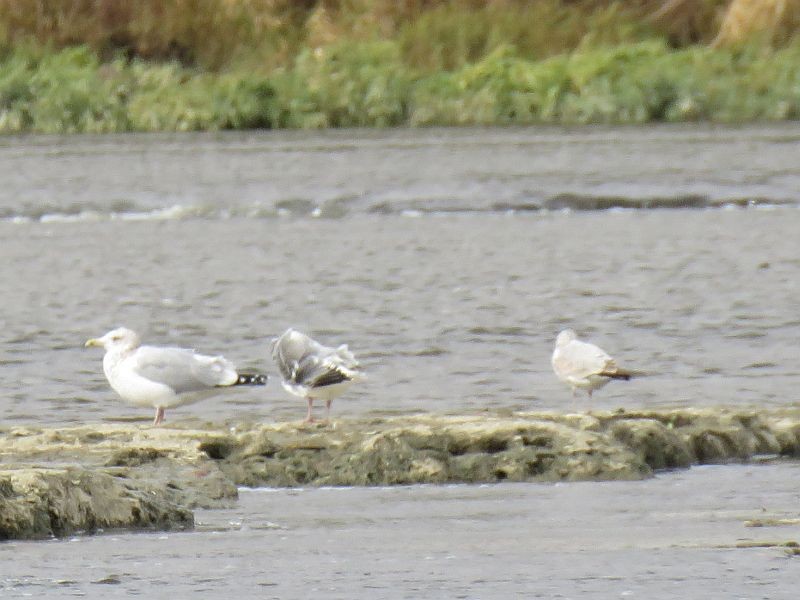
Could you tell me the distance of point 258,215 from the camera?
26750 mm

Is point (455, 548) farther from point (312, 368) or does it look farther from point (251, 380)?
point (251, 380)

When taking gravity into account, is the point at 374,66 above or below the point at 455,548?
above

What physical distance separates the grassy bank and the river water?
7.84ft

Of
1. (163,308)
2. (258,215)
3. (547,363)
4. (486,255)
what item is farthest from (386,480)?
(258,215)

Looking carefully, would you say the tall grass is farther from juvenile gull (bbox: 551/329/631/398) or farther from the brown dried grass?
juvenile gull (bbox: 551/329/631/398)

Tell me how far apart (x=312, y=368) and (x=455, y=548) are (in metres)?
3.51

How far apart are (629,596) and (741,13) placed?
124ft

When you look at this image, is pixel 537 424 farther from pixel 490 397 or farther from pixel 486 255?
pixel 486 255

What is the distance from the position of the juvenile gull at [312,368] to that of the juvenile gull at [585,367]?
1.17 metres

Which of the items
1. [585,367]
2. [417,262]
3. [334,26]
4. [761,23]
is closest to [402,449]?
[585,367]

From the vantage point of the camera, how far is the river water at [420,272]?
499 inches

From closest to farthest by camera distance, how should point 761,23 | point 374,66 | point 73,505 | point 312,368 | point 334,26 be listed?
point 73,505 < point 312,368 < point 374,66 < point 761,23 < point 334,26

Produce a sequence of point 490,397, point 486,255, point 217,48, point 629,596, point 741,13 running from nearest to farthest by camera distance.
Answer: point 629,596
point 490,397
point 486,255
point 741,13
point 217,48

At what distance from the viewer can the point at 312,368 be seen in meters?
11.1
